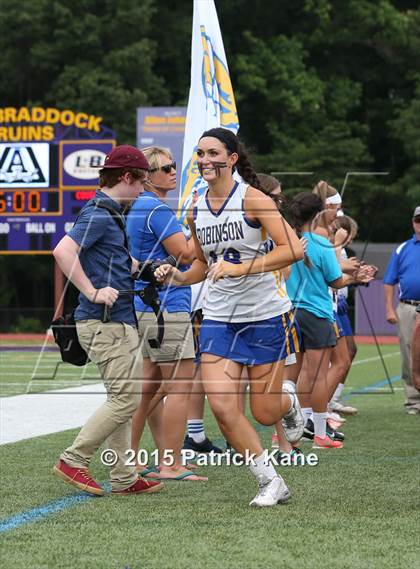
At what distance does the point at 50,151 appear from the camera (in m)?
27.9

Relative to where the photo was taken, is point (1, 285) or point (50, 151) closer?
point (50, 151)

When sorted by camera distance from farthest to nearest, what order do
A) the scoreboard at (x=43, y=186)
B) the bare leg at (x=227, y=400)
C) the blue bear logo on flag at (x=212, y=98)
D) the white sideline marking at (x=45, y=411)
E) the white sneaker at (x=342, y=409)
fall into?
1. the scoreboard at (x=43, y=186)
2. the white sneaker at (x=342, y=409)
3. the white sideline marking at (x=45, y=411)
4. the blue bear logo on flag at (x=212, y=98)
5. the bare leg at (x=227, y=400)

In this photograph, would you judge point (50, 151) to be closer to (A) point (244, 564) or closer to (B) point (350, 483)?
(B) point (350, 483)

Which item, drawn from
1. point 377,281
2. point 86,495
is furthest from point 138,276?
point 377,281

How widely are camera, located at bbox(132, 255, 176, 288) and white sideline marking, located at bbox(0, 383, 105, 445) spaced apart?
279 centimetres

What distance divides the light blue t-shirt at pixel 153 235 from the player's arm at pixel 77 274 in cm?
70

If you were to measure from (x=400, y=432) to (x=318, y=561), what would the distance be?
495 centimetres

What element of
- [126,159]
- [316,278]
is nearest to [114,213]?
[126,159]

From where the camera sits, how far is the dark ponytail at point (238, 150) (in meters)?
5.98

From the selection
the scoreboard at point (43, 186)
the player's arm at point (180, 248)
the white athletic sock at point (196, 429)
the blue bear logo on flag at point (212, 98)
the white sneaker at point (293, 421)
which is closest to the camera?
the player's arm at point (180, 248)

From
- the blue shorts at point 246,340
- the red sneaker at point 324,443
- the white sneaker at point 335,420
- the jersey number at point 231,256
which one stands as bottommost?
the white sneaker at point 335,420

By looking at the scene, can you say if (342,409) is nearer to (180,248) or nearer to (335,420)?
(335,420)

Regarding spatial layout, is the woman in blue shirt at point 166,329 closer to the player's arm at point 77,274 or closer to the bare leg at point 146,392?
the bare leg at point 146,392

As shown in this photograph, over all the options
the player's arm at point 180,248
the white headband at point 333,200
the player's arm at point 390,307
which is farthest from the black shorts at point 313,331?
the player's arm at point 390,307
